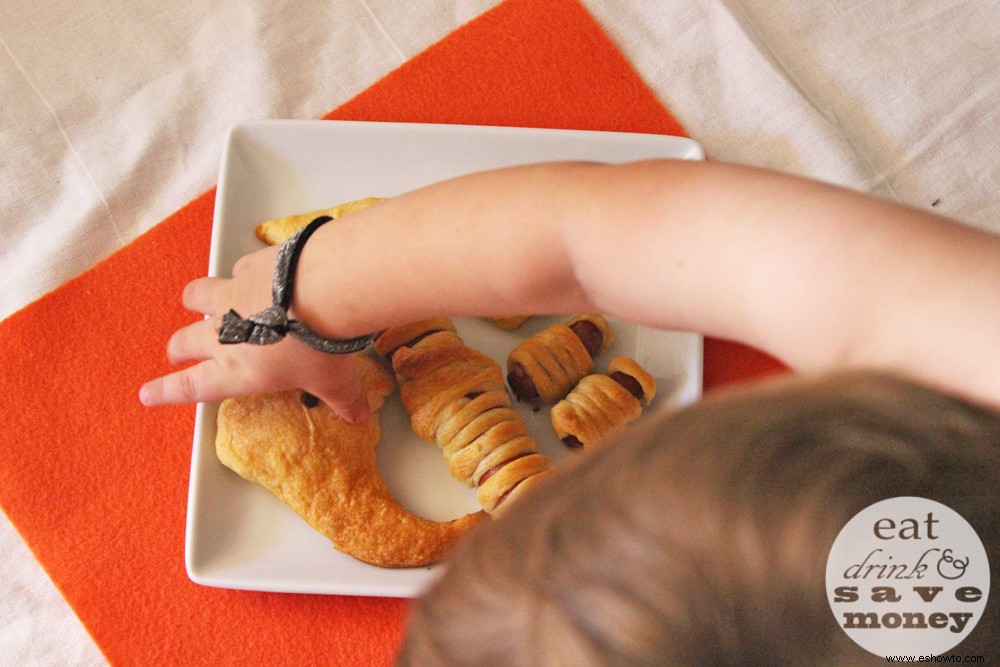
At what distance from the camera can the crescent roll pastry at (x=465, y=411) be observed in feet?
2.17

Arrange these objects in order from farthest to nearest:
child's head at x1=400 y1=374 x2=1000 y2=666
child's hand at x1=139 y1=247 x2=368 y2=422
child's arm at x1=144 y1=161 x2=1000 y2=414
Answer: child's hand at x1=139 y1=247 x2=368 y2=422 → child's arm at x1=144 y1=161 x2=1000 y2=414 → child's head at x1=400 y1=374 x2=1000 y2=666

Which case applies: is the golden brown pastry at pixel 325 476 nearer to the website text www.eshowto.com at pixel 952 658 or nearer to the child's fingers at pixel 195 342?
the child's fingers at pixel 195 342

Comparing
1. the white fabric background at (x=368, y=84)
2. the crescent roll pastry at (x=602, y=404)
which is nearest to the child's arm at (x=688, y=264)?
the crescent roll pastry at (x=602, y=404)

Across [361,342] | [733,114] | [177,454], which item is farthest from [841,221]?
[177,454]

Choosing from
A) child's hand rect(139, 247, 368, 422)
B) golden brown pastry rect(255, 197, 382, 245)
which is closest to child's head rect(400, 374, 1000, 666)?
child's hand rect(139, 247, 368, 422)

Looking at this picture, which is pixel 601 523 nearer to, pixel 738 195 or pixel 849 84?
pixel 738 195

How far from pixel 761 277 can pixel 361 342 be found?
287 millimetres

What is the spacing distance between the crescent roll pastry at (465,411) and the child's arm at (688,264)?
11 centimetres

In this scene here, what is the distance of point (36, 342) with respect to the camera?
738 mm

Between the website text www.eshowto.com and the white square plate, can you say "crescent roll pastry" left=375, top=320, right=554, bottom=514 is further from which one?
the website text www.eshowto.com

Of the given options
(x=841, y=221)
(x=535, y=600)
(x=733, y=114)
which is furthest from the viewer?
(x=733, y=114)

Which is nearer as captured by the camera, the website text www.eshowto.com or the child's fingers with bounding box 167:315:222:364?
the website text www.eshowto.com

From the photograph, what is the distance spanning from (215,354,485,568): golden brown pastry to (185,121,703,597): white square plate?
0.06 ft

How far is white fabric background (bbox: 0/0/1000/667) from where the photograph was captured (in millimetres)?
789
